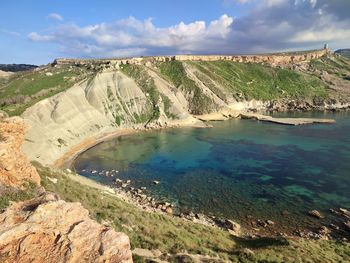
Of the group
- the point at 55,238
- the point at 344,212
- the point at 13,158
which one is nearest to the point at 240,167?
the point at 344,212

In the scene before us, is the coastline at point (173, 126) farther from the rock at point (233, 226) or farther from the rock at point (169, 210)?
the rock at point (233, 226)

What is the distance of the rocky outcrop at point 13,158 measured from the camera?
20.2 m

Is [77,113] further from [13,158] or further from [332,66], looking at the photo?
[332,66]

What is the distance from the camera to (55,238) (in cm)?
1288

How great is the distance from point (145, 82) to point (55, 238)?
10178 cm

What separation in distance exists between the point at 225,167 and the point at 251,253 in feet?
128

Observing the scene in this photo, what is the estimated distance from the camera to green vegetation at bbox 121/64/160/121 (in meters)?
104

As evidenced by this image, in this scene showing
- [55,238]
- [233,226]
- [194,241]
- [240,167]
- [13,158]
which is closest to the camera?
[55,238]

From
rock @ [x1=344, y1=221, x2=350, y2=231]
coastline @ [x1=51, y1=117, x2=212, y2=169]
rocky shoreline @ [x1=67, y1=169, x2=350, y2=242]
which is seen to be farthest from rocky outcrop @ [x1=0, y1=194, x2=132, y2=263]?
coastline @ [x1=51, y1=117, x2=212, y2=169]

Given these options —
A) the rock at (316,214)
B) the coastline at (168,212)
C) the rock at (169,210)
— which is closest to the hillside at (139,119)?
the coastline at (168,212)

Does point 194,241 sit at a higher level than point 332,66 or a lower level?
lower

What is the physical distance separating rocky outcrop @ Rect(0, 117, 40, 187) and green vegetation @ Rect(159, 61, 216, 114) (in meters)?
93.4

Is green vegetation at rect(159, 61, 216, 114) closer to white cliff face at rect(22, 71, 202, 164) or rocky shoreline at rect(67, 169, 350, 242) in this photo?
white cliff face at rect(22, 71, 202, 164)

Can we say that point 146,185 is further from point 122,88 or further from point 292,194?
point 122,88
